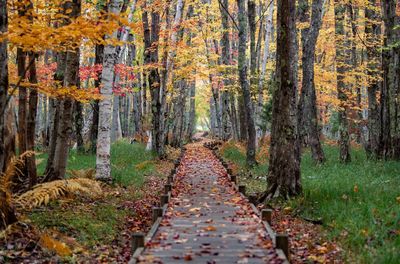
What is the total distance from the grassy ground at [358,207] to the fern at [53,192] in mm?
5218

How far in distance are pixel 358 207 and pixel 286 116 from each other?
3.36 m

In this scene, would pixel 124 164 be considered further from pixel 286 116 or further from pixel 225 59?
pixel 225 59

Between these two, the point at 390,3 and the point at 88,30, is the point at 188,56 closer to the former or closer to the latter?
the point at 390,3

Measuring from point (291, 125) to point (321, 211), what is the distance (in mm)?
2797

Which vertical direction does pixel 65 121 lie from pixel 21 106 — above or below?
below

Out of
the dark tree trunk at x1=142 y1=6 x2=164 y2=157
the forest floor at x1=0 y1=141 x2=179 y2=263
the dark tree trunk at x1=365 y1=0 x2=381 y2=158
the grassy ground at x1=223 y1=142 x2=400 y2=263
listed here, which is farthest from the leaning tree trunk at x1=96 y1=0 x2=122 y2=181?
the dark tree trunk at x1=365 y1=0 x2=381 y2=158

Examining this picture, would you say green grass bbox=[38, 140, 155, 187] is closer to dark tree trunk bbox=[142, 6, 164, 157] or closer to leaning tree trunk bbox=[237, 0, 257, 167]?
dark tree trunk bbox=[142, 6, 164, 157]

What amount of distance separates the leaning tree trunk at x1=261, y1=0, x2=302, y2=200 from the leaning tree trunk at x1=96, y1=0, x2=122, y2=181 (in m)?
5.36

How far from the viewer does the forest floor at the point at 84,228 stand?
23.6 ft

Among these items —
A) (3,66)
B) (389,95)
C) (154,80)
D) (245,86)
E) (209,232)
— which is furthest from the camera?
(154,80)

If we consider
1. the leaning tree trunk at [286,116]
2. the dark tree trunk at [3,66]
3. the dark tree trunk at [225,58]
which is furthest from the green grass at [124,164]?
the dark tree trunk at [225,58]

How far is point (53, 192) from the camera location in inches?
391

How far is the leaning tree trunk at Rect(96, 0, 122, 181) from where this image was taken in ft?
46.4

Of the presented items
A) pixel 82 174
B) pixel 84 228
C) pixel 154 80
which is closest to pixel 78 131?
pixel 154 80
